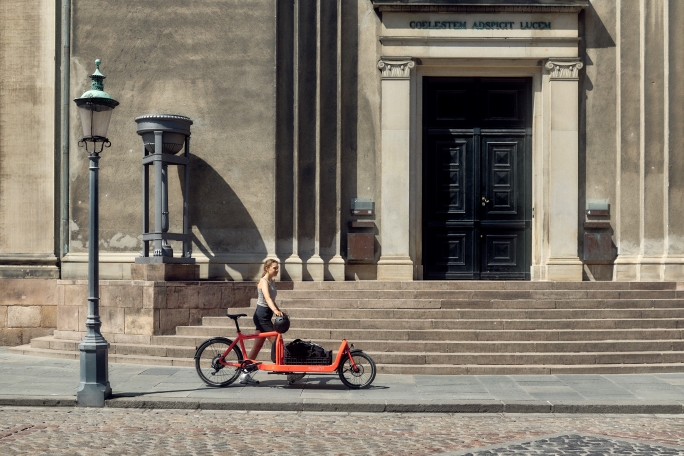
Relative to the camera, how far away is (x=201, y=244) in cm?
1858

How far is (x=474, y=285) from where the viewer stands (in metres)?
17.2

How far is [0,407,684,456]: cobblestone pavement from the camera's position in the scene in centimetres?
903

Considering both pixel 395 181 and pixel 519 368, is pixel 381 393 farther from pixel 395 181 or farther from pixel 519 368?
pixel 395 181

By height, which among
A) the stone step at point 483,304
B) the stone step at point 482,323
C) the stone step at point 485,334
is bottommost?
→ the stone step at point 485,334

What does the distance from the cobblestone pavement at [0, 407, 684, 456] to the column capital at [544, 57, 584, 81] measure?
30.6ft

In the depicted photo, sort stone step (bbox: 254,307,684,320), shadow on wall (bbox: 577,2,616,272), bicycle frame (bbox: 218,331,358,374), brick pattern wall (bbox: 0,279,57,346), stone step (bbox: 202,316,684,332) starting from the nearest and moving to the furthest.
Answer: bicycle frame (bbox: 218,331,358,374), stone step (bbox: 202,316,684,332), stone step (bbox: 254,307,684,320), brick pattern wall (bbox: 0,279,57,346), shadow on wall (bbox: 577,2,616,272)

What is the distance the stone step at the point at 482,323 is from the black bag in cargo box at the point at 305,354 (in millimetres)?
2869

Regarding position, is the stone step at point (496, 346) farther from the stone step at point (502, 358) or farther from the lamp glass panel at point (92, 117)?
the lamp glass panel at point (92, 117)

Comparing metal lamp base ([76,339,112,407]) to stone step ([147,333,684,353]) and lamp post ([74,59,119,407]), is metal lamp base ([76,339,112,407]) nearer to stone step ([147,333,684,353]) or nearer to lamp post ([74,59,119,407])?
lamp post ([74,59,119,407])

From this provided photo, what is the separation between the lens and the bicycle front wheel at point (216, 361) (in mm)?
12961

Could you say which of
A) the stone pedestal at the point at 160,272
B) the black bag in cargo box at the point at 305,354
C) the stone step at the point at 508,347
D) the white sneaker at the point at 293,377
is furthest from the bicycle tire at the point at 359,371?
the stone pedestal at the point at 160,272

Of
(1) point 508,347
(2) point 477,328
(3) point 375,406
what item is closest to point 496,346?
(1) point 508,347

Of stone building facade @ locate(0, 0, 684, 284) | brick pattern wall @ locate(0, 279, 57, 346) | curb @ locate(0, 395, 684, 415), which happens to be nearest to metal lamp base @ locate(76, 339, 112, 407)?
curb @ locate(0, 395, 684, 415)

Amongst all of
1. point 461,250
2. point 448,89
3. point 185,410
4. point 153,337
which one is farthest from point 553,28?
point 185,410
